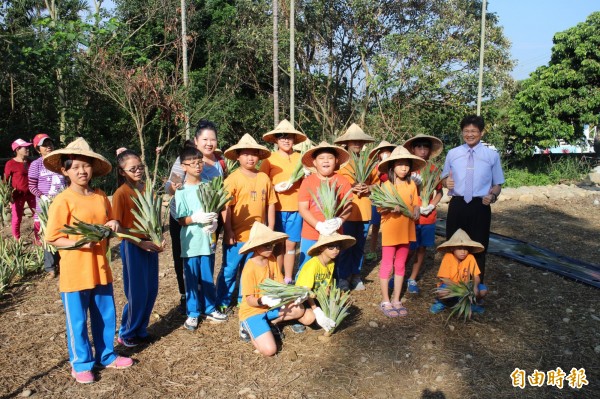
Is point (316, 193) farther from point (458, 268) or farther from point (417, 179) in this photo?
point (458, 268)

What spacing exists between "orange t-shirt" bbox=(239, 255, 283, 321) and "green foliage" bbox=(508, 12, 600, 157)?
1433cm

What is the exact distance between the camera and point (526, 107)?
16.0 metres

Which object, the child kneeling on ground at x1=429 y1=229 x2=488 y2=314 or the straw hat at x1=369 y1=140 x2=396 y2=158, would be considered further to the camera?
the straw hat at x1=369 y1=140 x2=396 y2=158

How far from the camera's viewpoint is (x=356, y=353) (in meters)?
3.90

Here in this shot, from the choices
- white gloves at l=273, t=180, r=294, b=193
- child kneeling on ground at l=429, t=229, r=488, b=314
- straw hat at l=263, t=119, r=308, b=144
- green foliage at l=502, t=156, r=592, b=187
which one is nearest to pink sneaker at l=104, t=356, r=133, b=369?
white gloves at l=273, t=180, r=294, b=193

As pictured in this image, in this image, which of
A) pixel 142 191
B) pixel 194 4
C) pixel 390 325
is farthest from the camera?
pixel 194 4

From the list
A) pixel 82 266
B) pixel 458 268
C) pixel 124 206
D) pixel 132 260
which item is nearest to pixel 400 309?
pixel 458 268

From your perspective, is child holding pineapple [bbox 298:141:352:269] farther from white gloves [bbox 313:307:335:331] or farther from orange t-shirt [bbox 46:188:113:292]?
orange t-shirt [bbox 46:188:113:292]

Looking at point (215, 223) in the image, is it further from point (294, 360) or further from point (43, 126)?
point (43, 126)

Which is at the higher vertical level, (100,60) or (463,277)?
(100,60)

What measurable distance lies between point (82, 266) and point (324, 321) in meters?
2.01

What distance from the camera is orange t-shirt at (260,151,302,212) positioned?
504 centimetres

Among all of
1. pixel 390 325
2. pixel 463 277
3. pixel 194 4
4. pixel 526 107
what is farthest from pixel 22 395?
pixel 526 107

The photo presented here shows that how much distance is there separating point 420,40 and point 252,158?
11367 millimetres
